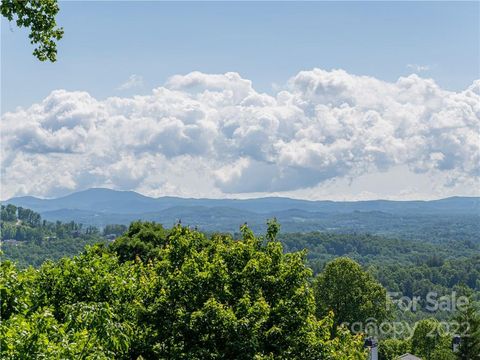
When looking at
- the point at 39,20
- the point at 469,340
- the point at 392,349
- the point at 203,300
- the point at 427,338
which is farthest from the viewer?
the point at 392,349

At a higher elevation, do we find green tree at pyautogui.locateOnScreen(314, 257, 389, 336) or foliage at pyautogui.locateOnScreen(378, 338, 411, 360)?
green tree at pyautogui.locateOnScreen(314, 257, 389, 336)

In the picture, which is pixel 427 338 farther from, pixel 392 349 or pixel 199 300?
pixel 199 300

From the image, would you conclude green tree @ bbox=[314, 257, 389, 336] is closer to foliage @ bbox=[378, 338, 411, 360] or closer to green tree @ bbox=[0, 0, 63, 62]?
foliage @ bbox=[378, 338, 411, 360]

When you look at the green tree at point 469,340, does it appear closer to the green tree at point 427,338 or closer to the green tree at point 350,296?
the green tree at point 350,296

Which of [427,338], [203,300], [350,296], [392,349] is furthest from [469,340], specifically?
[203,300]

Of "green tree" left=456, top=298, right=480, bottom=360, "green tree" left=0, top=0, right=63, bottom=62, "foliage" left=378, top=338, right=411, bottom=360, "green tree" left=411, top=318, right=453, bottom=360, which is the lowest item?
"foliage" left=378, top=338, right=411, bottom=360

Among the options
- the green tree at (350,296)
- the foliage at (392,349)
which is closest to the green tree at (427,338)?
the foliage at (392,349)

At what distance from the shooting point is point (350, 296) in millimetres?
59375

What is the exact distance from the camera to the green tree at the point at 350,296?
58.9m

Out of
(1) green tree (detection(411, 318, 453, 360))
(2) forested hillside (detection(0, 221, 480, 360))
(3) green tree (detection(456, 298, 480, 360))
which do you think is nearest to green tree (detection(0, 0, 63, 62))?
(2) forested hillside (detection(0, 221, 480, 360))

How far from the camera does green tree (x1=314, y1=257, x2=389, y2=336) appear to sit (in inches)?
2320

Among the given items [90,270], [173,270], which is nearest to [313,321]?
[173,270]

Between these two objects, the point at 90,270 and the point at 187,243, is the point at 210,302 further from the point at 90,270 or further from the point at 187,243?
the point at 90,270

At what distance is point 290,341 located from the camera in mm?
19484
